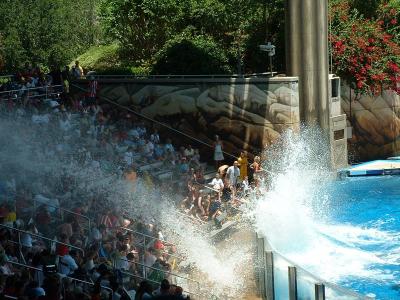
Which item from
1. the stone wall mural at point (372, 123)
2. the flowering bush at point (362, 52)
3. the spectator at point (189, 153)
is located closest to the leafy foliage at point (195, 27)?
the flowering bush at point (362, 52)

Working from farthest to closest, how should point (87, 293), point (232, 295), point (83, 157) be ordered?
point (83, 157), point (232, 295), point (87, 293)

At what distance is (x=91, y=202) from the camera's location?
15742mm

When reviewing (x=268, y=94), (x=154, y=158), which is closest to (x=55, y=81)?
(x=154, y=158)

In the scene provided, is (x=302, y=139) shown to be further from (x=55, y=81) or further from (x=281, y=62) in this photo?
(x=55, y=81)

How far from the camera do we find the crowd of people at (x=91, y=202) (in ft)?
36.5

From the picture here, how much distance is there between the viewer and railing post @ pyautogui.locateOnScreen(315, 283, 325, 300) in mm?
10949

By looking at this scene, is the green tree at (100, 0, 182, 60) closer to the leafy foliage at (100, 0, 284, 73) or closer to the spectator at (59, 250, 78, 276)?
the leafy foliage at (100, 0, 284, 73)

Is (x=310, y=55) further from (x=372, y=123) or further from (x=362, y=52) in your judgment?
(x=372, y=123)

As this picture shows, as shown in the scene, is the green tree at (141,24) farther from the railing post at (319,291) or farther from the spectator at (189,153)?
the railing post at (319,291)

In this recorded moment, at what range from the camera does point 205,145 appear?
80.2 feet

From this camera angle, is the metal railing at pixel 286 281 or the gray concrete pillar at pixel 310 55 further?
the gray concrete pillar at pixel 310 55

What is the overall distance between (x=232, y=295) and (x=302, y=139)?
10752 mm

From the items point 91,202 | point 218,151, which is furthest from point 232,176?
point 91,202

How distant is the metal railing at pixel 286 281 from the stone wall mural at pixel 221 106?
9.96m
